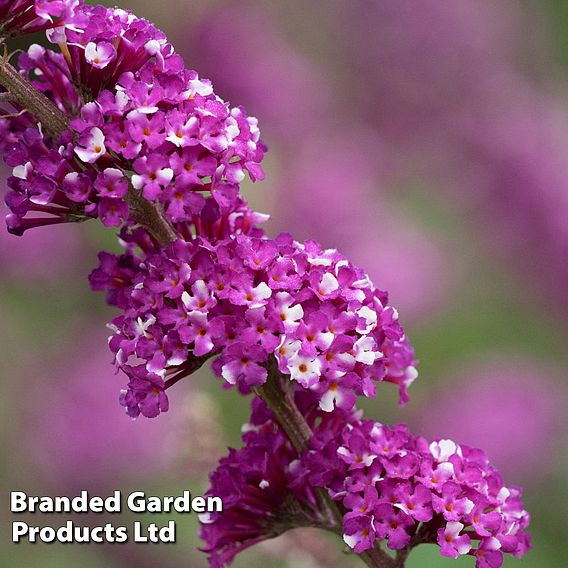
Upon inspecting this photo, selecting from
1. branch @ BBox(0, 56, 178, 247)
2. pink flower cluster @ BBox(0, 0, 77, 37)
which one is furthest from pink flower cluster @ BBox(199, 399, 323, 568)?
pink flower cluster @ BBox(0, 0, 77, 37)

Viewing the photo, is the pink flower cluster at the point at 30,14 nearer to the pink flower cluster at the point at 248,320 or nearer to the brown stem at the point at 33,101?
the brown stem at the point at 33,101

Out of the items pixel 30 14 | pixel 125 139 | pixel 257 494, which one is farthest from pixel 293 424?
pixel 30 14

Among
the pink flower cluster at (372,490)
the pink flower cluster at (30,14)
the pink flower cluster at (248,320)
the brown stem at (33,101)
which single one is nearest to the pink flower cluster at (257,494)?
the pink flower cluster at (372,490)

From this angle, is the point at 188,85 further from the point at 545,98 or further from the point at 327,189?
the point at 545,98

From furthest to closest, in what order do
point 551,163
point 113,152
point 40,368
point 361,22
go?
point 361,22, point 551,163, point 40,368, point 113,152

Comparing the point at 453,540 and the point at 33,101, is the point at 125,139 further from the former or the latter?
the point at 453,540

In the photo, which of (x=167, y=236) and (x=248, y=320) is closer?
(x=248, y=320)

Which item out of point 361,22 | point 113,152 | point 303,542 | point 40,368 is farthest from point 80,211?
point 361,22

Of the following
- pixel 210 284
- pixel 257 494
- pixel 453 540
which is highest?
pixel 210 284

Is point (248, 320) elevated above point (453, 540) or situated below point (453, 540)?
above
